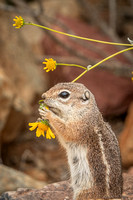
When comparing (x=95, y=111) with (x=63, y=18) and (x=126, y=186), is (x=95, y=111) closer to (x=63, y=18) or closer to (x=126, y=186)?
(x=126, y=186)

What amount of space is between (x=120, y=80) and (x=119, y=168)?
565cm

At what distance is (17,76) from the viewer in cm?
902

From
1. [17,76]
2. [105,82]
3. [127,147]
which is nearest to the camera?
[127,147]

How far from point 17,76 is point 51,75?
1024 mm

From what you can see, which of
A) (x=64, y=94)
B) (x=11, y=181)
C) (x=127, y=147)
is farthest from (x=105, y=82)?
(x=64, y=94)

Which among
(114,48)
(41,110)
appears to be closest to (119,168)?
(41,110)

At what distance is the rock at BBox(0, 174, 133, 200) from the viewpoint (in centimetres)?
459

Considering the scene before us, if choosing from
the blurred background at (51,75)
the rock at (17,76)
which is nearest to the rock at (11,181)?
the blurred background at (51,75)

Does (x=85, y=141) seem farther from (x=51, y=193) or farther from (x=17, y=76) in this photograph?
(x=17, y=76)

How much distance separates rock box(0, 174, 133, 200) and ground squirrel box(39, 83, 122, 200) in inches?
24.6

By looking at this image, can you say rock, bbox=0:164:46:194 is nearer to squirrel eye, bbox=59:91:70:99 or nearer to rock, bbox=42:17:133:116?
squirrel eye, bbox=59:91:70:99

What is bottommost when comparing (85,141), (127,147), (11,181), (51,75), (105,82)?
(85,141)

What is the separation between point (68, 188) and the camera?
16.0ft

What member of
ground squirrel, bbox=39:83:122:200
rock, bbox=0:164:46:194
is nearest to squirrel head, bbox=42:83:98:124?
ground squirrel, bbox=39:83:122:200
